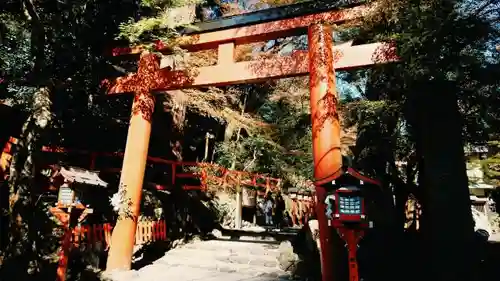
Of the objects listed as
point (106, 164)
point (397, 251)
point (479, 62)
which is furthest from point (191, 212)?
point (479, 62)

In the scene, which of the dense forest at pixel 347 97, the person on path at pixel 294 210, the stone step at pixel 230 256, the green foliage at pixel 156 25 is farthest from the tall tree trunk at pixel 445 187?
the person on path at pixel 294 210

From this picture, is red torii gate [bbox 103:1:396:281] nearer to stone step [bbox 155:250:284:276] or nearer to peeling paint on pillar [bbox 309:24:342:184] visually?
peeling paint on pillar [bbox 309:24:342:184]

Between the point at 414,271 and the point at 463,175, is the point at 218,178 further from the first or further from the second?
the point at 463,175

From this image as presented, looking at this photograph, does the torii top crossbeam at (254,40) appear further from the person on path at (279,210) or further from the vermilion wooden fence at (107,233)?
the person on path at (279,210)

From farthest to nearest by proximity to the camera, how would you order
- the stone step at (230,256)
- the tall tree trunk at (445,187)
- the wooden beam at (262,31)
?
the stone step at (230,256), the wooden beam at (262,31), the tall tree trunk at (445,187)

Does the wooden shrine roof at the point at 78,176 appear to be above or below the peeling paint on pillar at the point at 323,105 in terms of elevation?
below

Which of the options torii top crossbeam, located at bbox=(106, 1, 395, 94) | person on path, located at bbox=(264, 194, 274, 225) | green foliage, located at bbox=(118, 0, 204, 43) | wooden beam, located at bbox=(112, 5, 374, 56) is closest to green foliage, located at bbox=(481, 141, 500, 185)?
person on path, located at bbox=(264, 194, 274, 225)

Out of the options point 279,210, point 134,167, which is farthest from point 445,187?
point 279,210

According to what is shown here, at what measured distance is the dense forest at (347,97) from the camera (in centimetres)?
537

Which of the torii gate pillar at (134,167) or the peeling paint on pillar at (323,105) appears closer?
the peeling paint on pillar at (323,105)

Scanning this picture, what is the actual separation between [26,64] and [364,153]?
852cm

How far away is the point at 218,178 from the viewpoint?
13117 mm

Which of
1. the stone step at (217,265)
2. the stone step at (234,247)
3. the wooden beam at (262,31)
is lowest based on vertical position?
the stone step at (217,265)

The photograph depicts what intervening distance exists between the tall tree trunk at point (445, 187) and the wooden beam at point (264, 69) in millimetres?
1143
